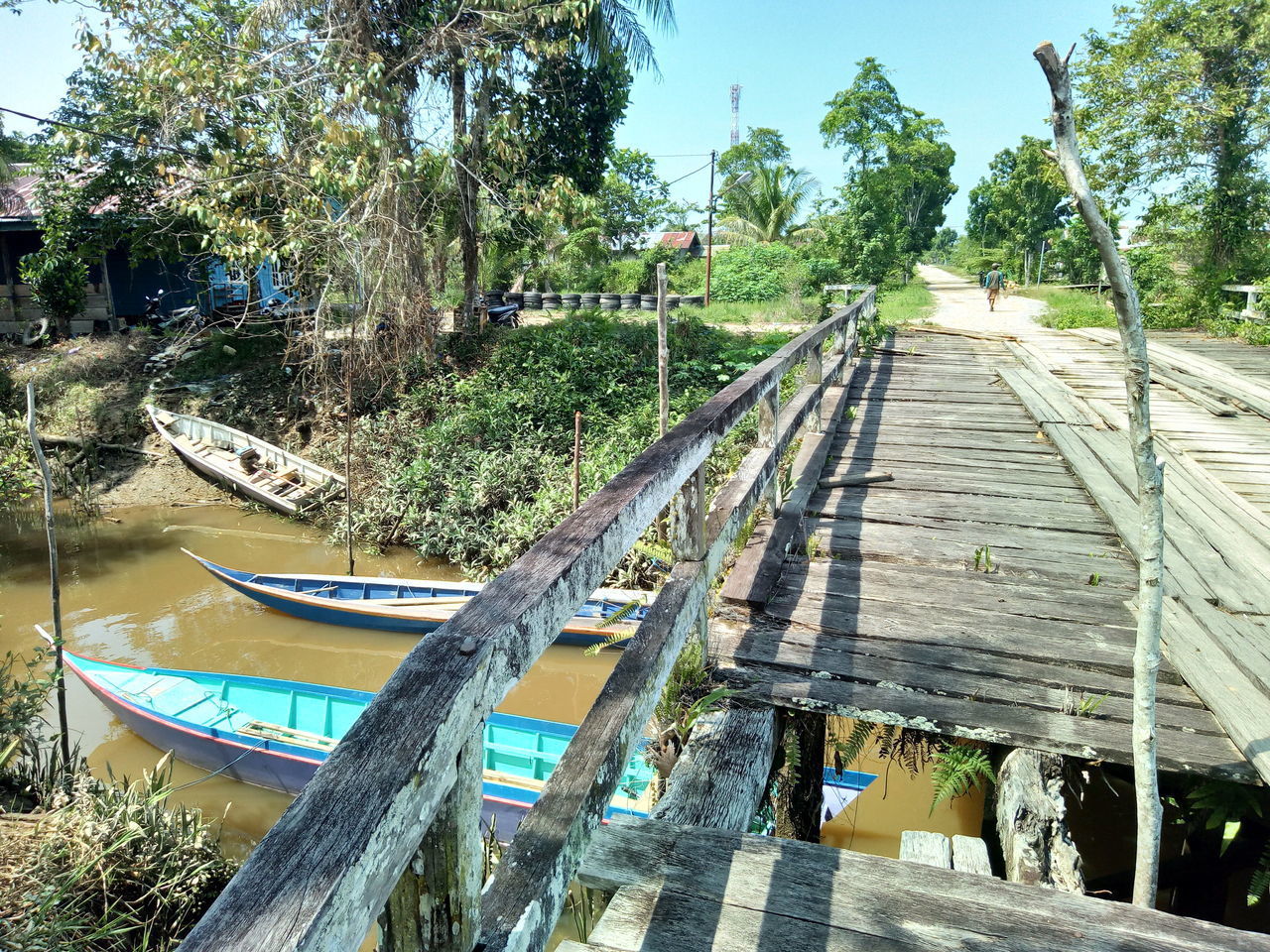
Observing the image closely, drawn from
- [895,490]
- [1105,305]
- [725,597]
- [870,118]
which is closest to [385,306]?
[895,490]

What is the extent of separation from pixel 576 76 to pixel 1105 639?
54.1 feet

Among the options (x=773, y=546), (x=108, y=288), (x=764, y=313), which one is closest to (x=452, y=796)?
(x=773, y=546)

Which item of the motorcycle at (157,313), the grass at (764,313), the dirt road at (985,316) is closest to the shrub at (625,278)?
the grass at (764,313)

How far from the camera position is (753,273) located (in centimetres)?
3180

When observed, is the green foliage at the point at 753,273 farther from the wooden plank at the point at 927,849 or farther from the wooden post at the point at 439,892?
the wooden post at the point at 439,892

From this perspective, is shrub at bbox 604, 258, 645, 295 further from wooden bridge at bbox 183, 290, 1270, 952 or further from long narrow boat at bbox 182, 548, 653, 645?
wooden bridge at bbox 183, 290, 1270, 952

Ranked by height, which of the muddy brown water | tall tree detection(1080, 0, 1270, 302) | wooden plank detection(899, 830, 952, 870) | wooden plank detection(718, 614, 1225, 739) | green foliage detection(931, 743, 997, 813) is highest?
tall tree detection(1080, 0, 1270, 302)

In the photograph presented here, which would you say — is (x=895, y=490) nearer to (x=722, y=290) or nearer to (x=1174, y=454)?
(x=1174, y=454)

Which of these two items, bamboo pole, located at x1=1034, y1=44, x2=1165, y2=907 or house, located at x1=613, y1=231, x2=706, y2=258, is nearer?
bamboo pole, located at x1=1034, y1=44, x2=1165, y2=907

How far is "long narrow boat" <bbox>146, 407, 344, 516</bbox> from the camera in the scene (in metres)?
14.7

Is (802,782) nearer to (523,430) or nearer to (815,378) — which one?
(815,378)

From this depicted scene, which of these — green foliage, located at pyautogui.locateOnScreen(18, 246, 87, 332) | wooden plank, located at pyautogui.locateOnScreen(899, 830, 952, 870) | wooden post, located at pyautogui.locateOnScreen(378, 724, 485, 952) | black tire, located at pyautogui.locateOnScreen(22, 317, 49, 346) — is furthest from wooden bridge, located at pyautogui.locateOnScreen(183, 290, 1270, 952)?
black tire, located at pyautogui.locateOnScreen(22, 317, 49, 346)

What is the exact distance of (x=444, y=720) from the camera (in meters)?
0.90

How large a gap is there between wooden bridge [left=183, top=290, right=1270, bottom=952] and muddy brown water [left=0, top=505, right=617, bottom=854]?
5383mm
